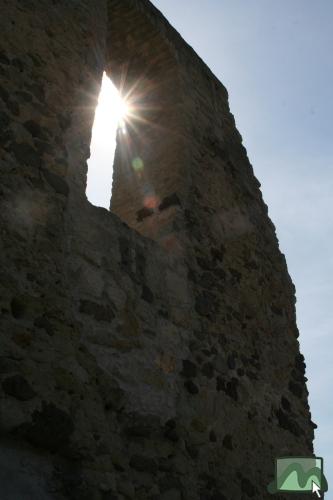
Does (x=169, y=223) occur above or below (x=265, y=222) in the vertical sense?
below

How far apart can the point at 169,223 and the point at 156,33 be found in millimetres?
2133

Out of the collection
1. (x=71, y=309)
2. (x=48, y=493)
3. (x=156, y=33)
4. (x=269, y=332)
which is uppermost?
(x=156, y=33)

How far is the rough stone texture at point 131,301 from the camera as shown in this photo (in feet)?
7.90

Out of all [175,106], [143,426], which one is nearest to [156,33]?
[175,106]

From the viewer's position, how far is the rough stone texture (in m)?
2.41

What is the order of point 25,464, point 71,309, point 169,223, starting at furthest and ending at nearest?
point 169,223 < point 71,309 < point 25,464

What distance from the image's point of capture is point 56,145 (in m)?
3.04

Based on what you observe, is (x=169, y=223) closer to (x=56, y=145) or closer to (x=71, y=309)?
(x=56, y=145)

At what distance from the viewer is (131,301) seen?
3.10 m

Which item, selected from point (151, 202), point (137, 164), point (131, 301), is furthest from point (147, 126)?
point (131, 301)
